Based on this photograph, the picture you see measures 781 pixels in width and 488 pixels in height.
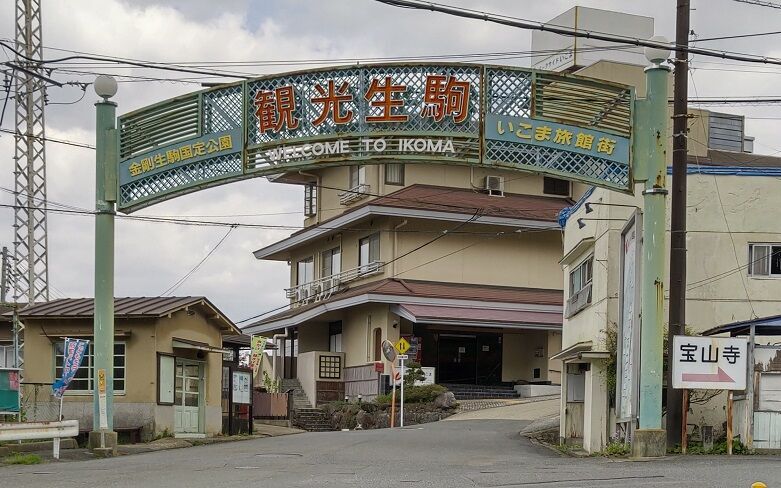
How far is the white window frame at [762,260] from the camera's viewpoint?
23.9m

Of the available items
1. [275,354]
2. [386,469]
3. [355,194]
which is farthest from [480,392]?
[386,469]

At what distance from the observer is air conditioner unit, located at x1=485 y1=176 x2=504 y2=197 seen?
159 ft

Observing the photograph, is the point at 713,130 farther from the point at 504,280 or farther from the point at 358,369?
the point at 358,369

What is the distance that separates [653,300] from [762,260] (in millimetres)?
5339

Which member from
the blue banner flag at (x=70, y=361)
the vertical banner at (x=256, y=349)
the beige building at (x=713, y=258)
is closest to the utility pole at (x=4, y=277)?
the vertical banner at (x=256, y=349)

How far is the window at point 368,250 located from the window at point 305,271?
5642 millimetres

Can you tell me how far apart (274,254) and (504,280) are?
47.7 feet

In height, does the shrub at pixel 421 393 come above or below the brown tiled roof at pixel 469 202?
below

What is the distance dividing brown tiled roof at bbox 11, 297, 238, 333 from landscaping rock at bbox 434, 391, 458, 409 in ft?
36.5

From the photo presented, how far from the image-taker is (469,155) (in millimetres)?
21406

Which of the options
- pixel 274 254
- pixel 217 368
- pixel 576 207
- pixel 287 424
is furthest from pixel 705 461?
pixel 274 254

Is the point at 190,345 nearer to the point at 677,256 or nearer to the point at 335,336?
the point at 677,256

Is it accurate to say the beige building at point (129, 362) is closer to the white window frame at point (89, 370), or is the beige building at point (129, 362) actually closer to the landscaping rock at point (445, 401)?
the white window frame at point (89, 370)

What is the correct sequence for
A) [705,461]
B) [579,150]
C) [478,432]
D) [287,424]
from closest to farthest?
[705,461], [579,150], [478,432], [287,424]
